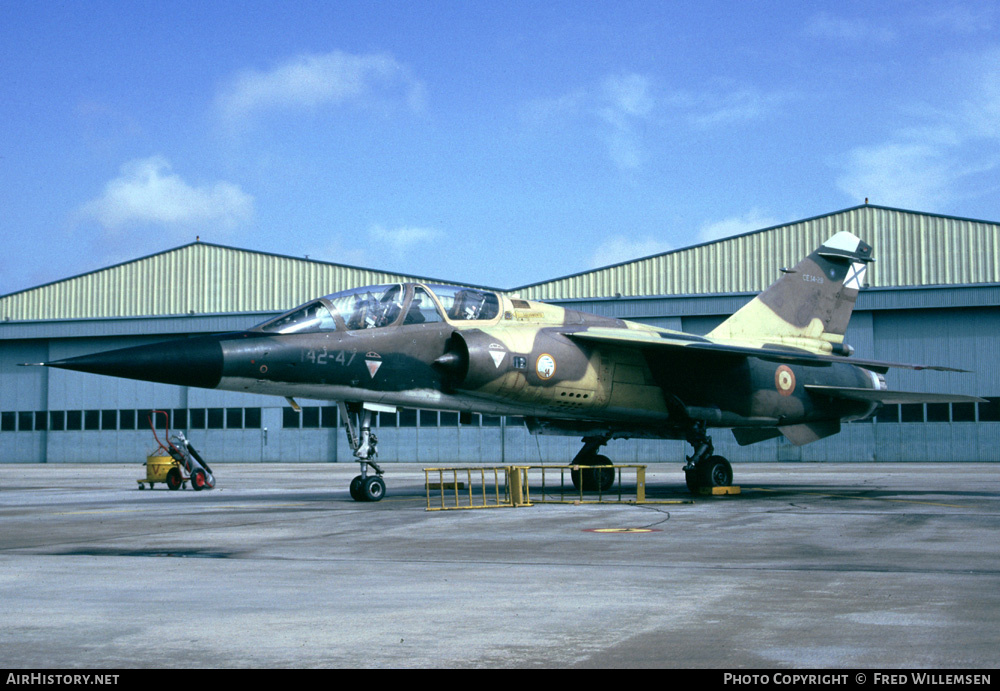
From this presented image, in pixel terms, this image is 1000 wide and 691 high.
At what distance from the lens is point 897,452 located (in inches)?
1550

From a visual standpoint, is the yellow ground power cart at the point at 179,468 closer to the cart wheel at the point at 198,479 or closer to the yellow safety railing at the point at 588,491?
the cart wheel at the point at 198,479

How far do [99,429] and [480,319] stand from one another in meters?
38.1

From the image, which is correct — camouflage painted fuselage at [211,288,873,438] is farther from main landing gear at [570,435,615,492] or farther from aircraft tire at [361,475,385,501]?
aircraft tire at [361,475,385,501]

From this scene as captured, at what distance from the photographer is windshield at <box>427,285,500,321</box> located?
15.9 metres

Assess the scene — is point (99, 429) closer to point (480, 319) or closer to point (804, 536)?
point (480, 319)

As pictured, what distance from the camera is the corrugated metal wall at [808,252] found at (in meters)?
38.5

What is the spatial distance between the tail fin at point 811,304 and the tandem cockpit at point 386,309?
6.72 m

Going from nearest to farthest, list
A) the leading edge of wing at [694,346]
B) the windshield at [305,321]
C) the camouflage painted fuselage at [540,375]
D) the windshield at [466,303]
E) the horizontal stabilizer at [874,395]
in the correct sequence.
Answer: the camouflage painted fuselage at [540,375] < the windshield at [305,321] < the windshield at [466,303] < the leading edge of wing at [694,346] < the horizontal stabilizer at [874,395]

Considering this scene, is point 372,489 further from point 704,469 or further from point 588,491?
point 704,469

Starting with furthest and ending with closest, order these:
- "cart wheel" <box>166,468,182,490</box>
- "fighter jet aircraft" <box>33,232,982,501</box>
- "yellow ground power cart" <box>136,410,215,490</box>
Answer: "cart wheel" <box>166,468,182,490</box> < "yellow ground power cart" <box>136,410,215,490</box> < "fighter jet aircraft" <box>33,232,982,501</box>

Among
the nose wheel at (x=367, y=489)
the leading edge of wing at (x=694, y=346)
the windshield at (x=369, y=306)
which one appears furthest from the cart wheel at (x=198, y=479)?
the leading edge of wing at (x=694, y=346)

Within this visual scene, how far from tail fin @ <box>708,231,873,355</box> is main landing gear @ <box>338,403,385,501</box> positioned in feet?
28.0

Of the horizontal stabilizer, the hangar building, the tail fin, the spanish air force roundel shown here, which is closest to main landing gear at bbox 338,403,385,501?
the spanish air force roundel

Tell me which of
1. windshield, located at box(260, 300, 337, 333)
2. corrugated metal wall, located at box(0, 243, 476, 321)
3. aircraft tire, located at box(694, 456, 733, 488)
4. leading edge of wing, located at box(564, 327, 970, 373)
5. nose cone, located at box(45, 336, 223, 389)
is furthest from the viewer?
corrugated metal wall, located at box(0, 243, 476, 321)
